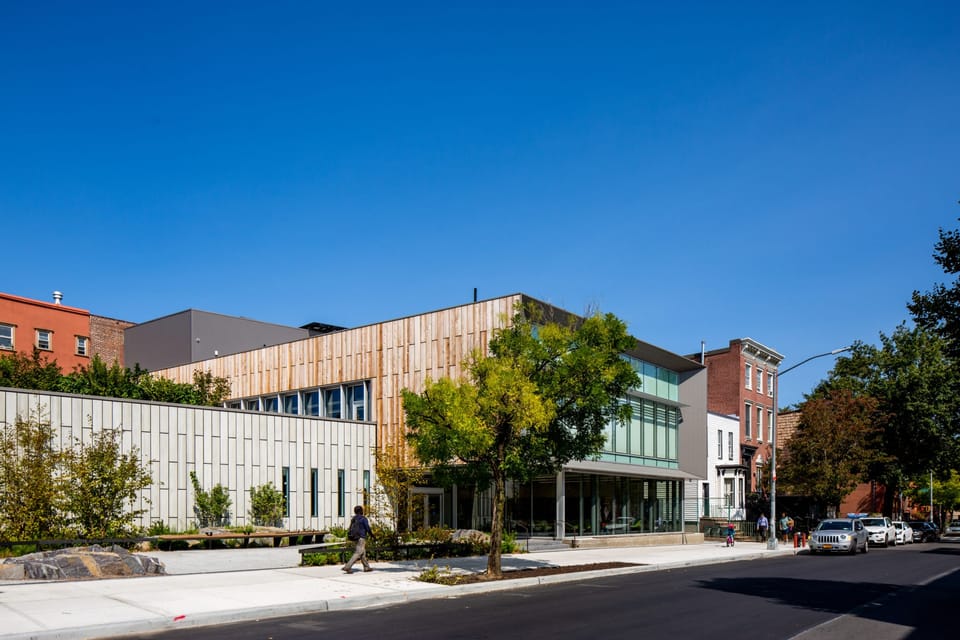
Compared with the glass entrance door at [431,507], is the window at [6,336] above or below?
above

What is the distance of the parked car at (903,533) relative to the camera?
51531 mm

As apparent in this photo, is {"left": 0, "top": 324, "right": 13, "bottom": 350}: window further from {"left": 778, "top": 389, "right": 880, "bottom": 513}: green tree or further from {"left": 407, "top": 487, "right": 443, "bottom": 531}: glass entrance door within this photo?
{"left": 778, "top": 389, "right": 880, "bottom": 513}: green tree

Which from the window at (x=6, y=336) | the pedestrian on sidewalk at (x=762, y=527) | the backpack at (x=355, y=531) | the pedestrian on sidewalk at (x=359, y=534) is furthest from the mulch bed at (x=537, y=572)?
the window at (x=6, y=336)

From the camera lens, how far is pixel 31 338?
53.2 meters

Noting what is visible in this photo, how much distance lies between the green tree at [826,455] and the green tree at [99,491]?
3974 centimetres

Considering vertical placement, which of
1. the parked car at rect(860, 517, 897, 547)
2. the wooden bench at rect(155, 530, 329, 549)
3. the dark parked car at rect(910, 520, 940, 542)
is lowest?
the dark parked car at rect(910, 520, 940, 542)

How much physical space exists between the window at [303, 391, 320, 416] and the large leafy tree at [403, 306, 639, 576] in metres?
19.6

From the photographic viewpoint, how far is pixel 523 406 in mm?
20234

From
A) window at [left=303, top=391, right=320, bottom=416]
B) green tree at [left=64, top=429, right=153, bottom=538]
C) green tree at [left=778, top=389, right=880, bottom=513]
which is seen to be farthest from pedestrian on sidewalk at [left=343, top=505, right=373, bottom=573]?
green tree at [left=778, top=389, right=880, bottom=513]

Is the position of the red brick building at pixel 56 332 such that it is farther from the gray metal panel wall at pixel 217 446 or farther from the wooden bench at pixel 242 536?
the wooden bench at pixel 242 536

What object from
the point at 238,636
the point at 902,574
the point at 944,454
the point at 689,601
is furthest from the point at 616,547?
the point at 944,454

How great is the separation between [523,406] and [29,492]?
43.6 feet

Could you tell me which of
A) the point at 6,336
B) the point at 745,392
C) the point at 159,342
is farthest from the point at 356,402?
the point at 745,392

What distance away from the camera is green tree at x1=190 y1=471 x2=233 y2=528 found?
2891cm
